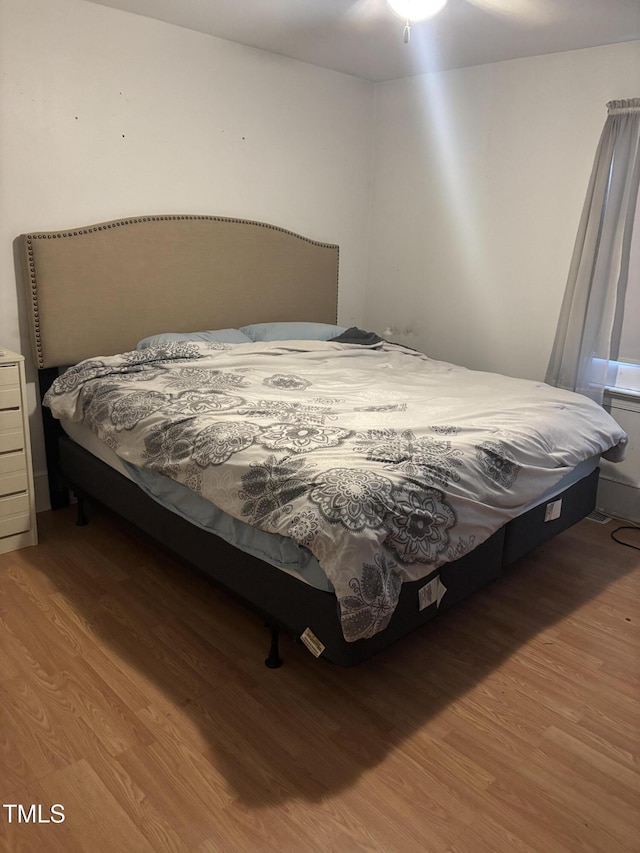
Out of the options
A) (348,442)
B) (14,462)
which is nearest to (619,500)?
(348,442)

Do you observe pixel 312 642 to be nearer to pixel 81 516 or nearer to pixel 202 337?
pixel 81 516

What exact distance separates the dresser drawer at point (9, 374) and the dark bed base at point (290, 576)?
402 mm

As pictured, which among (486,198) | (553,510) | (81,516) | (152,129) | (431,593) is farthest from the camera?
(486,198)

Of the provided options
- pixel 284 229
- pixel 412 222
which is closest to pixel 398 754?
pixel 284 229

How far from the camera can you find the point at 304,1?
2.73m

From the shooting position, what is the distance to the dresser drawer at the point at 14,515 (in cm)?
265

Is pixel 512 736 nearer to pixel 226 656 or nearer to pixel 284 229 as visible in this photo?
pixel 226 656

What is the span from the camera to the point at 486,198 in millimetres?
3742

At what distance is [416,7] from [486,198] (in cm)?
139

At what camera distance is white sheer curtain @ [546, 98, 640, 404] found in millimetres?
3072

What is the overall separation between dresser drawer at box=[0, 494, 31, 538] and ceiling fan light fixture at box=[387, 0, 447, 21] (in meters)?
2.47

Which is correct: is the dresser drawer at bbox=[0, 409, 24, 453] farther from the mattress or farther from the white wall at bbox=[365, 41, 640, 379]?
the white wall at bbox=[365, 41, 640, 379]

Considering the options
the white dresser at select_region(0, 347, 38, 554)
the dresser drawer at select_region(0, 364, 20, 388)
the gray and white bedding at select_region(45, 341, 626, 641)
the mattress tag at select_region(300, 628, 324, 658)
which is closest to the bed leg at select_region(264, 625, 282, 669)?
the mattress tag at select_region(300, 628, 324, 658)

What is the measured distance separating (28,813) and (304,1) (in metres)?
3.03
